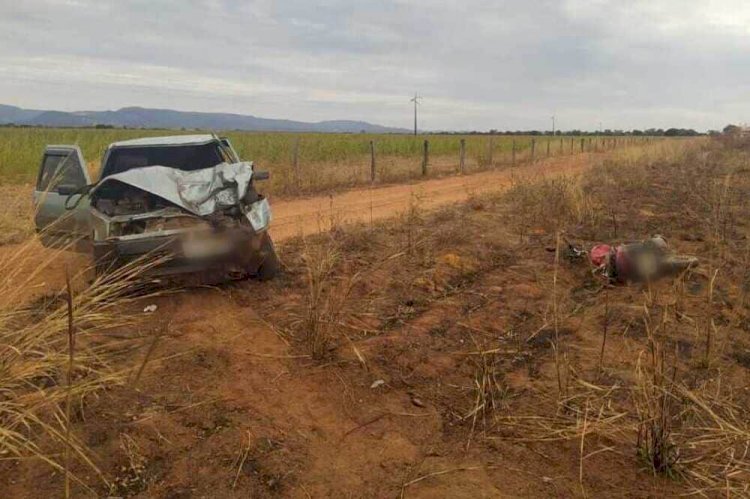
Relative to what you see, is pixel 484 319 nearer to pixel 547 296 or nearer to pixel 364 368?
pixel 547 296

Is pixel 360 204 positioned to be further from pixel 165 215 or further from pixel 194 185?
pixel 165 215

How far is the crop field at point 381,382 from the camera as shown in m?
2.79

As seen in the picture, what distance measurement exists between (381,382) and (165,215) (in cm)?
285

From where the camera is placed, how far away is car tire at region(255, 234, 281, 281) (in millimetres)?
5750

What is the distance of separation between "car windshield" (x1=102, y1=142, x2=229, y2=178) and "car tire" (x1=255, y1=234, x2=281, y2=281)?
1814mm

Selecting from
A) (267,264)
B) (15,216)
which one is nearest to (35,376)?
(267,264)

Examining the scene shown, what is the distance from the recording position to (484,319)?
16.4ft

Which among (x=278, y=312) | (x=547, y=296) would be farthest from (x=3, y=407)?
(x=547, y=296)

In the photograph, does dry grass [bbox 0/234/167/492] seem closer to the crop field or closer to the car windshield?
the crop field

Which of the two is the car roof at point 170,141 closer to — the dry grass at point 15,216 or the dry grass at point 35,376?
the dry grass at point 15,216

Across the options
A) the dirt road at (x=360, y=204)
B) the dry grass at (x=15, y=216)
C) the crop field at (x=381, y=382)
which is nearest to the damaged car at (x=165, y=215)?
the dry grass at (x=15, y=216)

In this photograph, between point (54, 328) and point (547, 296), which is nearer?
point (54, 328)

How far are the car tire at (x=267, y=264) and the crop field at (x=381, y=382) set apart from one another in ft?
0.85

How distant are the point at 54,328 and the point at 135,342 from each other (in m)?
1.54
